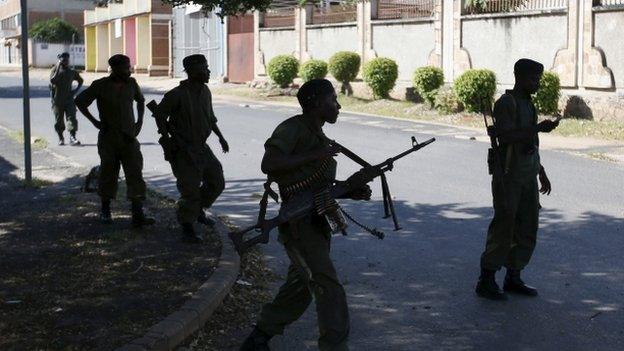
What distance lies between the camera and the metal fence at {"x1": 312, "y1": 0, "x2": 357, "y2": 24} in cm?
3227

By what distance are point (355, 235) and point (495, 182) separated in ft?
9.19

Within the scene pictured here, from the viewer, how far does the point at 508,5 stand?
2447 cm

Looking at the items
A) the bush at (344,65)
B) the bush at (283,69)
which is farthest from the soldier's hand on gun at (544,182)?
the bush at (283,69)

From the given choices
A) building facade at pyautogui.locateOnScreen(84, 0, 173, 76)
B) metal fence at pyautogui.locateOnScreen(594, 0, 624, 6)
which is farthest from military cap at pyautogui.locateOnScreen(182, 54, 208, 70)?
building facade at pyautogui.locateOnScreen(84, 0, 173, 76)

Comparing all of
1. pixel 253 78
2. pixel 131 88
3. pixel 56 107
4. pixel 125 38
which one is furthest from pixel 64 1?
pixel 131 88

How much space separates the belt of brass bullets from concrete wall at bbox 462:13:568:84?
18815 mm

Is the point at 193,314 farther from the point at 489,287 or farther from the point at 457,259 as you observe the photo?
the point at 457,259

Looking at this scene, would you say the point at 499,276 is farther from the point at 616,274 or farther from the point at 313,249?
the point at 313,249

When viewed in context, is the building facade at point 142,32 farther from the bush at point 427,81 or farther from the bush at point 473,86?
the bush at point 473,86

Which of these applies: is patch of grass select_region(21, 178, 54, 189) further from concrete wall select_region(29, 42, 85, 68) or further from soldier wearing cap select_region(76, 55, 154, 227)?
concrete wall select_region(29, 42, 85, 68)

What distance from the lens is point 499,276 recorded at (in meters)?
7.39

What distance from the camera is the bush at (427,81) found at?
25094mm

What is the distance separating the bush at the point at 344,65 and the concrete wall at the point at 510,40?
513 cm

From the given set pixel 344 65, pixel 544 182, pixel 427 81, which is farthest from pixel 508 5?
pixel 544 182
